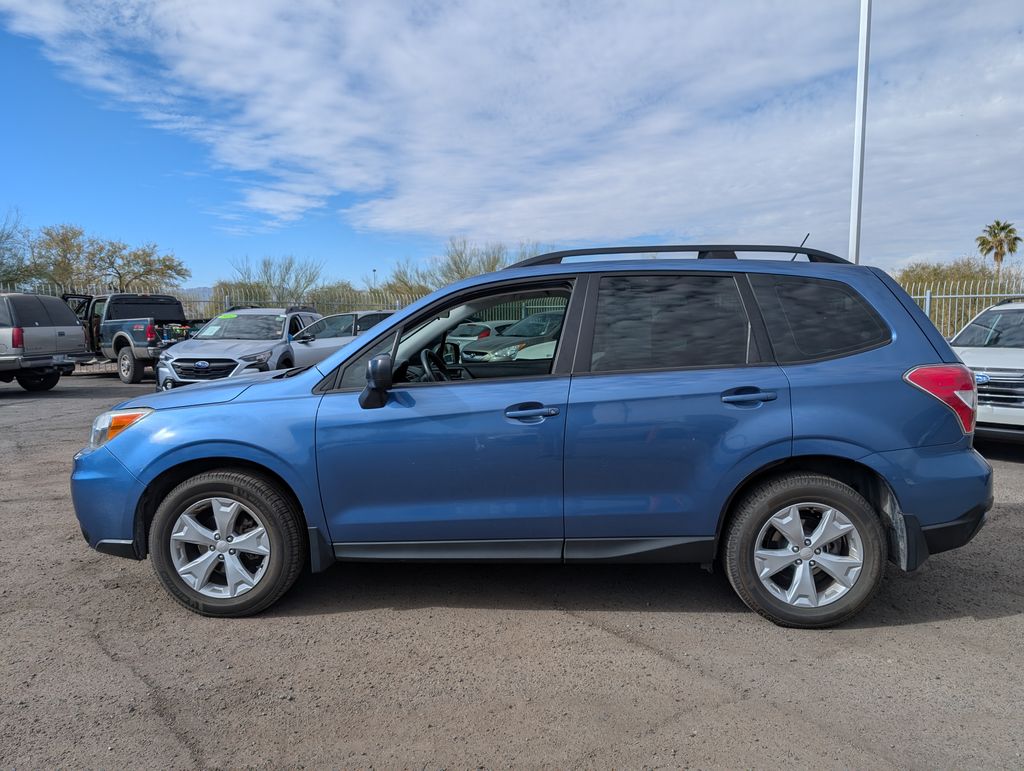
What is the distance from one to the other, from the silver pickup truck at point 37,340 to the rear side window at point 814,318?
13921 mm

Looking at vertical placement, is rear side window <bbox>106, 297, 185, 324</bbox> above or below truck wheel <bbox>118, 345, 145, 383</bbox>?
above

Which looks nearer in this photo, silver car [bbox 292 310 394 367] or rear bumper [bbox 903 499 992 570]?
rear bumper [bbox 903 499 992 570]

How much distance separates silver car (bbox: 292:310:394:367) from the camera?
40.2 feet

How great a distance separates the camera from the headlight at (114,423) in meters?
3.66

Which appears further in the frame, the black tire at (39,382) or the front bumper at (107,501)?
the black tire at (39,382)

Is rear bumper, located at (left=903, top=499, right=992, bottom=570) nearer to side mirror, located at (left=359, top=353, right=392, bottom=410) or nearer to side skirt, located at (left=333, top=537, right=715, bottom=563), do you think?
side skirt, located at (left=333, top=537, right=715, bottom=563)

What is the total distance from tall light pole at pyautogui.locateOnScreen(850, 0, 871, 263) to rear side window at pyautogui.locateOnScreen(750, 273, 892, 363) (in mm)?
9763

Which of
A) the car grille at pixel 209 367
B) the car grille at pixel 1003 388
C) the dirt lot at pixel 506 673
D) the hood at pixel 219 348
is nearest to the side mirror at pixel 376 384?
the dirt lot at pixel 506 673

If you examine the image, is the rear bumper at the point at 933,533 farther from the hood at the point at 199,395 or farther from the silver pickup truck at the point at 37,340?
the silver pickup truck at the point at 37,340

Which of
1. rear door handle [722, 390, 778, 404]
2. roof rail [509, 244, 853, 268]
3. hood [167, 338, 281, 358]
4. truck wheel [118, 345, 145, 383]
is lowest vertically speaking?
truck wheel [118, 345, 145, 383]

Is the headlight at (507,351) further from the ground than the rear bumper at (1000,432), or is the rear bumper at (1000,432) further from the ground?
the headlight at (507,351)

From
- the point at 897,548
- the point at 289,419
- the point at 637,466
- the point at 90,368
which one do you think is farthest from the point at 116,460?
the point at 90,368

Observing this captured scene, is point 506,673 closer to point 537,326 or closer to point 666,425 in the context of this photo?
point 666,425

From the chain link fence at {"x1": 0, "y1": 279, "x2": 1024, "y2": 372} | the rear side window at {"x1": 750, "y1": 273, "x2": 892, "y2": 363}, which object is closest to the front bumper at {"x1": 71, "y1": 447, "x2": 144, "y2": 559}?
the chain link fence at {"x1": 0, "y1": 279, "x2": 1024, "y2": 372}
